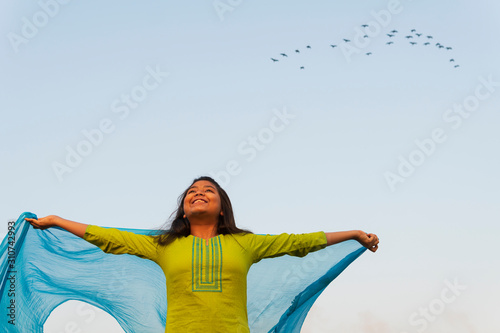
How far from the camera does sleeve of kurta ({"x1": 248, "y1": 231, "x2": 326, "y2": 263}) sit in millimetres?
5270

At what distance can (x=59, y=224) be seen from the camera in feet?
17.2

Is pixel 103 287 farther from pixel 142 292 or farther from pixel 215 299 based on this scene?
pixel 215 299

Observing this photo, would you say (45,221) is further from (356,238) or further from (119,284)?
(356,238)

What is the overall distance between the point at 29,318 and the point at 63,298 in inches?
13.2

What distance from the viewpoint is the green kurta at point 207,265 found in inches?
190

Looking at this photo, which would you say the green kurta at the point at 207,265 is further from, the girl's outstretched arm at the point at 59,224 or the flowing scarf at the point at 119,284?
the flowing scarf at the point at 119,284

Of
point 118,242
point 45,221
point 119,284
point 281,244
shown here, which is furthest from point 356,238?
point 45,221

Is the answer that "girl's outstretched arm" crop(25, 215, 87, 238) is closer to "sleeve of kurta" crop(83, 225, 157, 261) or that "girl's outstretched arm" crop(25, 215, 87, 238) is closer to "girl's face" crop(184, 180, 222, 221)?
"sleeve of kurta" crop(83, 225, 157, 261)

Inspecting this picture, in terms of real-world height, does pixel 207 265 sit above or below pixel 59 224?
below

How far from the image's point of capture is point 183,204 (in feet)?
18.0

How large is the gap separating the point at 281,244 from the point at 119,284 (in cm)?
167

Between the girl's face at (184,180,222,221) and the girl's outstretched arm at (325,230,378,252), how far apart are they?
0.94 metres

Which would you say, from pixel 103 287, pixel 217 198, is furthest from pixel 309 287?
pixel 103 287

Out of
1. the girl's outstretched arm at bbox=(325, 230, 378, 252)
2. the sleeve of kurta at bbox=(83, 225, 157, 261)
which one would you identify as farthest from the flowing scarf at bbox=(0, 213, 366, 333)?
the sleeve of kurta at bbox=(83, 225, 157, 261)
